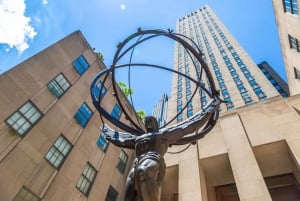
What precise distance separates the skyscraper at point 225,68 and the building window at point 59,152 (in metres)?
27.2

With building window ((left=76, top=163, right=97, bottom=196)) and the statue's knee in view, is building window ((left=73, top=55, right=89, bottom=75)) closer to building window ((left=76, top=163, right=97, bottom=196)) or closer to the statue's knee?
building window ((left=76, top=163, right=97, bottom=196))

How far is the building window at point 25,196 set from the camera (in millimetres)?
9891

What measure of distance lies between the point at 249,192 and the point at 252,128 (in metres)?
4.84

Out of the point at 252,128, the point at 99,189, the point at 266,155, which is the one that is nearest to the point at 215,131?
the point at 252,128

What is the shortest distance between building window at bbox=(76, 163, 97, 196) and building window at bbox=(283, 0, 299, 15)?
677 inches

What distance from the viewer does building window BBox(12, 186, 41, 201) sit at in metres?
9.89

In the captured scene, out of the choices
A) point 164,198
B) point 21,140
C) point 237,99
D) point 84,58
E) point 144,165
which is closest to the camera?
point 144,165

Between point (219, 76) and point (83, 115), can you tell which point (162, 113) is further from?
point (219, 76)

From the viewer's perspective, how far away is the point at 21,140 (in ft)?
36.0

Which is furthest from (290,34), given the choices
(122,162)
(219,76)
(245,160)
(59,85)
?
(219,76)

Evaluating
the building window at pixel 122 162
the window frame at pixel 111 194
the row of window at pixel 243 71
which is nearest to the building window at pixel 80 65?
the building window at pixel 122 162

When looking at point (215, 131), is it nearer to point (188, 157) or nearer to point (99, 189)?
point (188, 157)

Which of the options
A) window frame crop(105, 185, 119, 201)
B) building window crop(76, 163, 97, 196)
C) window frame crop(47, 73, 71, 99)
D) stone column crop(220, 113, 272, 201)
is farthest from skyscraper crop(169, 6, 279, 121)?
building window crop(76, 163, 97, 196)

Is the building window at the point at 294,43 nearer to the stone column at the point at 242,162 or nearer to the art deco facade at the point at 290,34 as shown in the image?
the art deco facade at the point at 290,34
